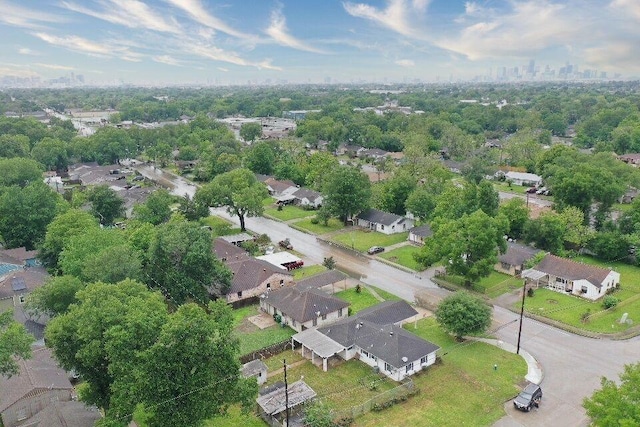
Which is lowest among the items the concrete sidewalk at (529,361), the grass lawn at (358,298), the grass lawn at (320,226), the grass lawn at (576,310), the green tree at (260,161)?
the grass lawn at (358,298)

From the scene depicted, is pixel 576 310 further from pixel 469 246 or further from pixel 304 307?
pixel 304 307

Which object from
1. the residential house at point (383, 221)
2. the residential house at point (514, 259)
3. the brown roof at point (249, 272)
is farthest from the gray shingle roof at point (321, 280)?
the residential house at point (383, 221)

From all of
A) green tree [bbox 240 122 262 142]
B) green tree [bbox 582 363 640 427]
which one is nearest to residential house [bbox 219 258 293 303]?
green tree [bbox 582 363 640 427]

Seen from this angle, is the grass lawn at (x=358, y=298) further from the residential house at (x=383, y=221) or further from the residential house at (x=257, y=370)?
the residential house at (x=383, y=221)

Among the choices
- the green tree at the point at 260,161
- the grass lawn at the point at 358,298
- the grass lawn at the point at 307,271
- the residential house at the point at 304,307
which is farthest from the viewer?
the green tree at the point at 260,161

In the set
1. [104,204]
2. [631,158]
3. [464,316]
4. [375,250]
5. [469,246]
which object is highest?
[631,158]

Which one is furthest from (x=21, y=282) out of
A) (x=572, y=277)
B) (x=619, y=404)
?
(x=572, y=277)
